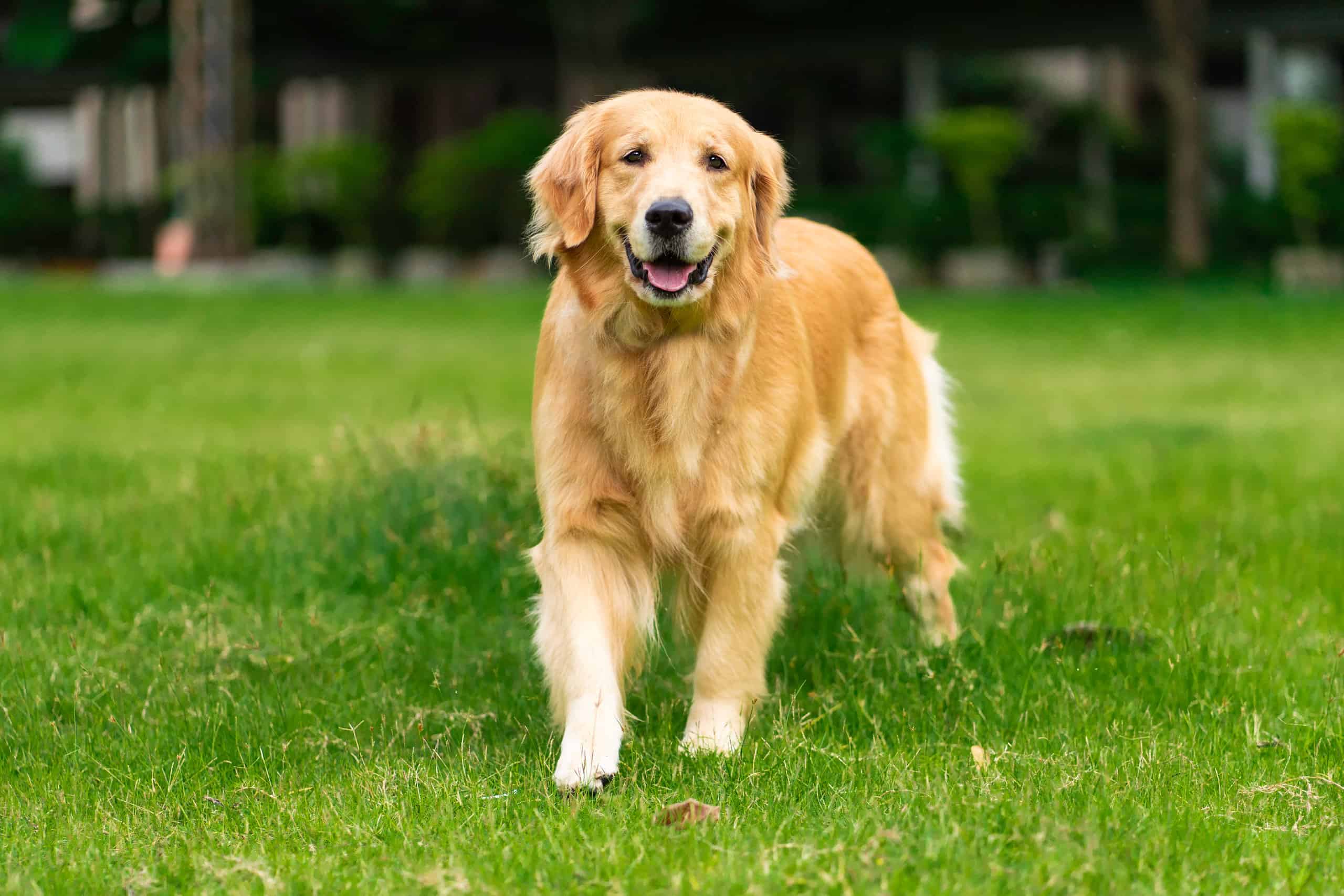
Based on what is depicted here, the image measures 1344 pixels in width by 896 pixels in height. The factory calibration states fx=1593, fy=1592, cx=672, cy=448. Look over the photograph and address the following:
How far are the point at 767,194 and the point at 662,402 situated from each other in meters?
0.66

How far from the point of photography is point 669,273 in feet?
12.3

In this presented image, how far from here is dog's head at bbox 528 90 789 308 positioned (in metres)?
3.73

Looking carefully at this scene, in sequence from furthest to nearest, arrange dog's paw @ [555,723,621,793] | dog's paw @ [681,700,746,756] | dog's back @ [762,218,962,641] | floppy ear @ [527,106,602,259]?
dog's back @ [762,218,962,641]
floppy ear @ [527,106,602,259]
dog's paw @ [681,700,746,756]
dog's paw @ [555,723,621,793]

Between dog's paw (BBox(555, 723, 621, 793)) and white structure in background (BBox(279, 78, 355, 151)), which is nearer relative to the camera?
dog's paw (BBox(555, 723, 621, 793))

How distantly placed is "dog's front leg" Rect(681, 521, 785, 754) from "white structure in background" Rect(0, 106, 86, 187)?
1245 inches

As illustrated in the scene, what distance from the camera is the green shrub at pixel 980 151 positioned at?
882 inches

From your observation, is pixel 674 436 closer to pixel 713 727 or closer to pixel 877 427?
pixel 713 727

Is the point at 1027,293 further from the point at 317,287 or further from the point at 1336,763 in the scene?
the point at 1336,763

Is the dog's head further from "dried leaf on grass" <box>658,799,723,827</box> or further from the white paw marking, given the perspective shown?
"dried leaf on grass" <box>658,799,723,827</box>

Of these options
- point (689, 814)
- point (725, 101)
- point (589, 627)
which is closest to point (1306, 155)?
point (725, 101)

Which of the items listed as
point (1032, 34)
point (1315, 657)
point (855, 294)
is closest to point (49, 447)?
point (855, 294)

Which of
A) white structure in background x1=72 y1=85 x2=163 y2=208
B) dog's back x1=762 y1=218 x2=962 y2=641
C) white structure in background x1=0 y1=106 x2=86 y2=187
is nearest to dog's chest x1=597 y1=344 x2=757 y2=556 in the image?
dog's back x1=762 y1=218 x2=962 y2=641

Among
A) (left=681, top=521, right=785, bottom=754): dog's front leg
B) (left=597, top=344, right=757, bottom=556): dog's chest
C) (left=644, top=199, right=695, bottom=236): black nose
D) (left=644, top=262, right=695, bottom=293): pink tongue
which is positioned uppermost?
(left=644, top=199, right=695, bottom=236): black nose

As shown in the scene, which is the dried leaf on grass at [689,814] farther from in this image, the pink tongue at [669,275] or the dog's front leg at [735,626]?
the pink tongue at [669,275]
